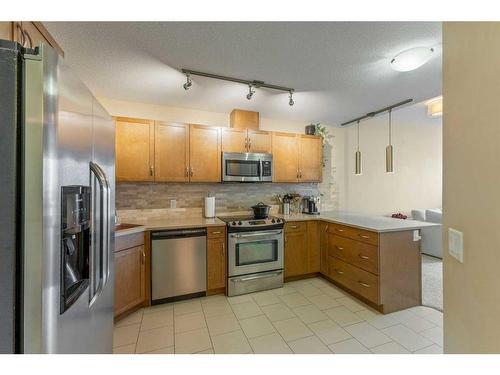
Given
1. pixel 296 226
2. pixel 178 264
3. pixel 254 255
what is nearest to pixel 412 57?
pixel 296 226

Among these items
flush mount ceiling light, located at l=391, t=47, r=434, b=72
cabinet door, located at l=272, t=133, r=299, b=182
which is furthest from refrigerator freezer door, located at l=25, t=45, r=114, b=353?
cabinet door, located at l=272, t=133, r=299, b=182

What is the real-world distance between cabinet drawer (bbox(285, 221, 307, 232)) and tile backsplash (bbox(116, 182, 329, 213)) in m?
0.70

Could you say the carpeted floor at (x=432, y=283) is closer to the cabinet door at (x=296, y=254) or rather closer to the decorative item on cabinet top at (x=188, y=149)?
the cabinet door at (x=296, y=254)

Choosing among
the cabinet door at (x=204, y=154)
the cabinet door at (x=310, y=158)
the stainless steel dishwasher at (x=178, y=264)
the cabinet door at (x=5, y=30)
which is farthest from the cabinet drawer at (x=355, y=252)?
the cabinet door at (x=5, y=30)

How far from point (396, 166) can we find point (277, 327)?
14.1 ft

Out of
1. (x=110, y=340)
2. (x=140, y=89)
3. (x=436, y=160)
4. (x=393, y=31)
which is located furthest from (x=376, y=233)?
(x=436, y=160)

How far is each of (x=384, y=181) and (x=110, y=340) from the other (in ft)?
16.3

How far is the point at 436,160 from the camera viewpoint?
508 cm

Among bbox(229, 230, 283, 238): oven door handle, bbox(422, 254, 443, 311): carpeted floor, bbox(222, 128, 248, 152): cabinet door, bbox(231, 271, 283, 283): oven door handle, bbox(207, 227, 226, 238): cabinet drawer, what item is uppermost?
bbox(222, 128, 248, 152): cabinet door

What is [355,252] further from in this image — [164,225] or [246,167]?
[164,225]

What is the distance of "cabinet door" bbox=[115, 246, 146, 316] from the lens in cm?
215

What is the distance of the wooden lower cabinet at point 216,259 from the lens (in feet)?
8.79

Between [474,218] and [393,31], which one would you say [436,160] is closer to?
[393,31]

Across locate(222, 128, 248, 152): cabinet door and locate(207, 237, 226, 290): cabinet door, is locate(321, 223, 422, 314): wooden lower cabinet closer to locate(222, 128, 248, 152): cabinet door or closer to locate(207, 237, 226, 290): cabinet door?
locate(207, 237, 226, 290): cabinet door
